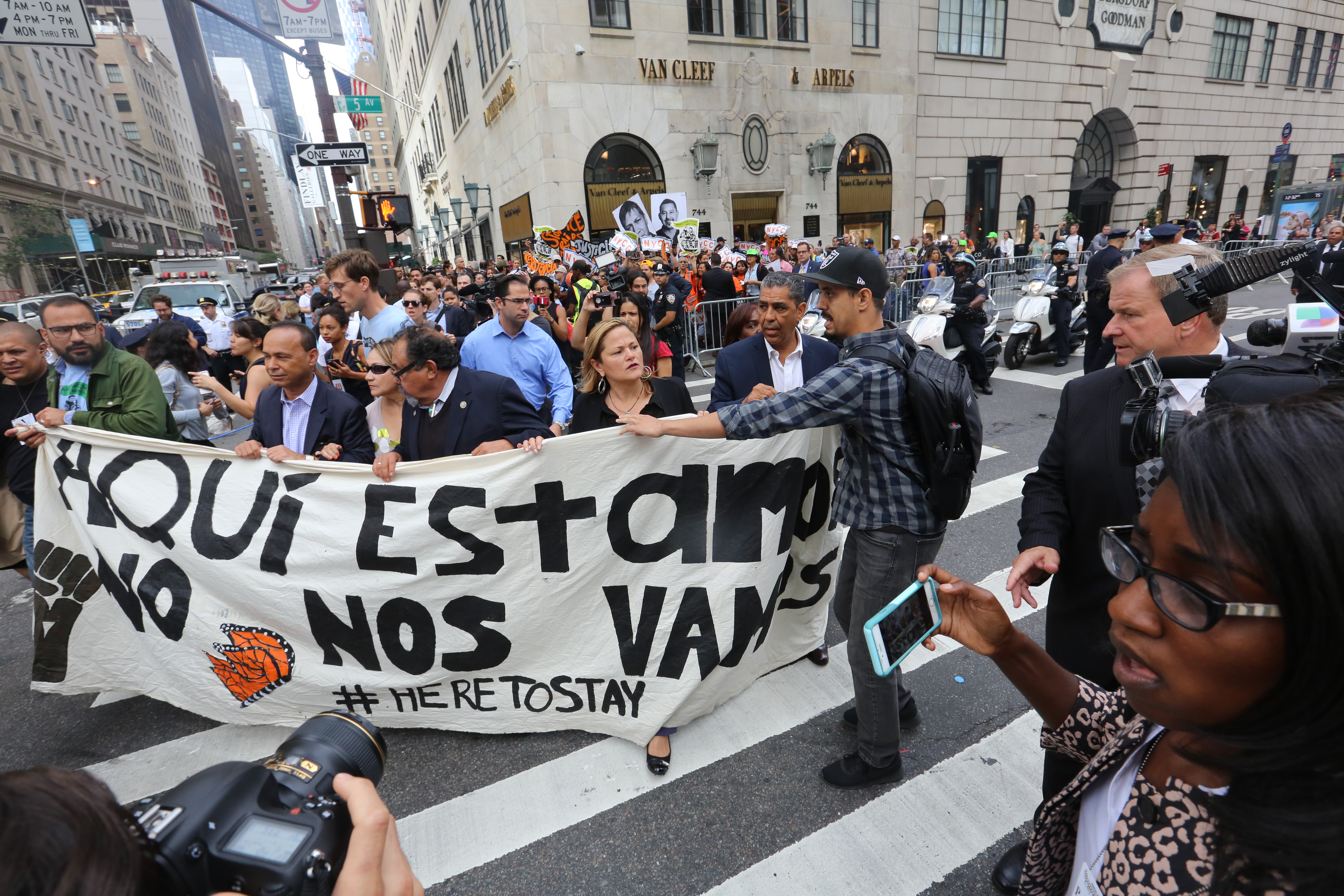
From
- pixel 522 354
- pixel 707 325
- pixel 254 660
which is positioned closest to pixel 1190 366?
pixel 254 660

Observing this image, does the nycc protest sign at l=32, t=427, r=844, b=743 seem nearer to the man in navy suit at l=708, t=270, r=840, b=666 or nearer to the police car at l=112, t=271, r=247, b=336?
the man in navy suit at l=708, t=270, r=840, b=666

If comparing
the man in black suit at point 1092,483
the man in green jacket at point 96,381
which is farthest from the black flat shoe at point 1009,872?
the man in green jacket at point 96,381

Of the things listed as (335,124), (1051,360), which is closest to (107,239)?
(1051,360)

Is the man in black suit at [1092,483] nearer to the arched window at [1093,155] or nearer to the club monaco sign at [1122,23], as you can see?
the arched window at [1093,155]

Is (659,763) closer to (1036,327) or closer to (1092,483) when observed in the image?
(1092,483)

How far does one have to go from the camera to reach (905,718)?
3002 millimetres

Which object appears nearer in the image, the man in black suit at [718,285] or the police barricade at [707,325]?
the police barricade at [707,325]

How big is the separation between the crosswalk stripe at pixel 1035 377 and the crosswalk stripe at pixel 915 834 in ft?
24.6

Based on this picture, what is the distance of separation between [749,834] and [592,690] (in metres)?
0.94

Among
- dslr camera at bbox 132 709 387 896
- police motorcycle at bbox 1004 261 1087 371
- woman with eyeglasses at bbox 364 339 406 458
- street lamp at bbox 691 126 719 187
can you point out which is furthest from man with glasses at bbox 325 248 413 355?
street lamp at bbox 691 126 719 187

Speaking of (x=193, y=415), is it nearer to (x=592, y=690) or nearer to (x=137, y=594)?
(x=137, y=594)

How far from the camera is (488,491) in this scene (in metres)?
2.84

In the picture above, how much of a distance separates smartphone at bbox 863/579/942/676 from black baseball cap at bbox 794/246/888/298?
1.26 meters

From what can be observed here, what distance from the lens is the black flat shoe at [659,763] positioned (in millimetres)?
2785
